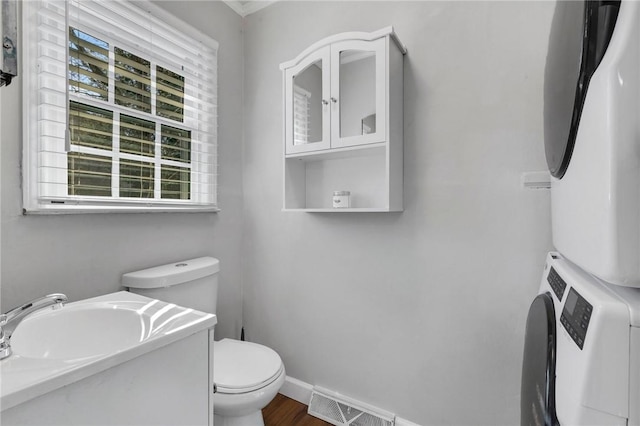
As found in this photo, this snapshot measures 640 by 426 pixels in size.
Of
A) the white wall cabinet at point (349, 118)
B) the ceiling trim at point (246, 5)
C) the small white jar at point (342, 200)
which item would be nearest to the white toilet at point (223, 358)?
the white wall cabinet at point (349, 118)

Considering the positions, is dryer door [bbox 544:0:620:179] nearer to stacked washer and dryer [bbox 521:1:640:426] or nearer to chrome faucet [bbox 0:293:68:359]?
stacked washer and dryer [bbox 521:1:640:426]

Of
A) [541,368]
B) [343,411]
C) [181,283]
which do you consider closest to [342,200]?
[181,283]

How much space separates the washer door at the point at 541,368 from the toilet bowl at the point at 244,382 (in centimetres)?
89

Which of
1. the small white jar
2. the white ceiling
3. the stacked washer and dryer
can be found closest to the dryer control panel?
the stacked washer and dryer

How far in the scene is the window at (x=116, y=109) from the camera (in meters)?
1.13

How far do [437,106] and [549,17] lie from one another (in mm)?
475

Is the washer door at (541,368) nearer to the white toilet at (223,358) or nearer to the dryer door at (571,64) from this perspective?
the dryer door at (571,64)

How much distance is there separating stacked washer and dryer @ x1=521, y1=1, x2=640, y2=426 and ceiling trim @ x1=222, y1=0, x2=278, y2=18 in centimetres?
177

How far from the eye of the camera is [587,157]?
0.52 m

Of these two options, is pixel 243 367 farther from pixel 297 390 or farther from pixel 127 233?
pixel 127 233

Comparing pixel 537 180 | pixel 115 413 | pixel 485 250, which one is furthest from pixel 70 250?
pixel 537 180

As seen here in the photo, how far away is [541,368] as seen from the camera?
2.18 feet

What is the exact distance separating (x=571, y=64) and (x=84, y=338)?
1.52m

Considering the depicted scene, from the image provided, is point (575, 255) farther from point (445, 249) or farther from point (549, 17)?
point (549, 17)
